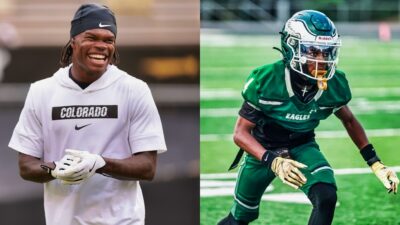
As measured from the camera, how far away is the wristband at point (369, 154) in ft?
10.2

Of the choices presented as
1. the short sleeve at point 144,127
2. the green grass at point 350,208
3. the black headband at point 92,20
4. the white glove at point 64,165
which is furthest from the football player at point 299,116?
the white glove at point 64,165

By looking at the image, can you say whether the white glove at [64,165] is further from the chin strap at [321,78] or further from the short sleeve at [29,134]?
the chin strap at [321,78]

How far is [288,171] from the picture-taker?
293 cm

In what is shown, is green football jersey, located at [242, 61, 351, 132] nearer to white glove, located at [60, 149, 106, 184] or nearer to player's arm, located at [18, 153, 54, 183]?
white glove, located at [60, 149, 106, 184]

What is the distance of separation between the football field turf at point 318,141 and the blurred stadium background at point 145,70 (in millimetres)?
111

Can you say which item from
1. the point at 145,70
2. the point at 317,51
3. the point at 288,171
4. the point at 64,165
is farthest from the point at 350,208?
the point at 64,165

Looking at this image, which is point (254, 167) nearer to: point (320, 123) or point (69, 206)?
point (320, 123)

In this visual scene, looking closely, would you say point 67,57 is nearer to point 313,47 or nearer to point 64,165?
point 64,165

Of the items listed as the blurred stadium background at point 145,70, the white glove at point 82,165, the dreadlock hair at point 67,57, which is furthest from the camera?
the blurred stadium background at point 145,70

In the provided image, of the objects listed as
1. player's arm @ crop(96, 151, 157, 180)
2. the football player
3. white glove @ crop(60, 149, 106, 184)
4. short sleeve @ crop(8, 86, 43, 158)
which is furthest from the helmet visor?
short sleeve @ crop(8, 86, 43, 158)

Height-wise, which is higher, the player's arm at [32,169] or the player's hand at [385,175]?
the player's arm at [32,169]

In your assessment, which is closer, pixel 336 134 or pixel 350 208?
pixel 336 134

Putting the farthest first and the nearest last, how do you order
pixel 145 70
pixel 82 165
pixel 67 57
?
1. pixel 145 70
2. pixel 67 57
3. pixel 82 165

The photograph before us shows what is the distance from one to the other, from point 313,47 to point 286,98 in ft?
0.68
